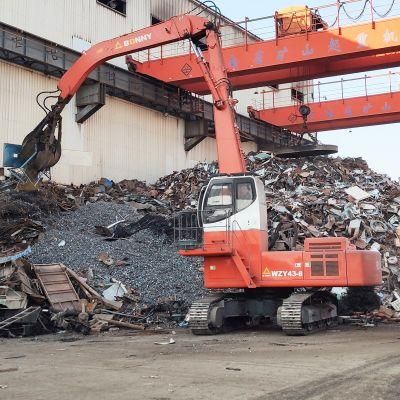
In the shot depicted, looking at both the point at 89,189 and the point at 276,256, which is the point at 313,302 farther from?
the point at 89,189

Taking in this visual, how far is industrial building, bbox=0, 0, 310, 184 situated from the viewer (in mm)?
19516

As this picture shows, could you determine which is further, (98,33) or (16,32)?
(98,33)

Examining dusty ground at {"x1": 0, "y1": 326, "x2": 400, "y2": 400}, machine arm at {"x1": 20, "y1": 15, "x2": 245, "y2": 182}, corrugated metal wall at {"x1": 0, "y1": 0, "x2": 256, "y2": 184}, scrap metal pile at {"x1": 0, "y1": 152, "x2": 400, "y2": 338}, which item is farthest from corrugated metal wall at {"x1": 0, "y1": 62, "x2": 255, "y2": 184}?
dusty ground at {"x1": 0, "y1": 326, "x2": 400, "y2": 400}

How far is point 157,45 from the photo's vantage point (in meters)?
15.0

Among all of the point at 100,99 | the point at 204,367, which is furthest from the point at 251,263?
the point at 100,99

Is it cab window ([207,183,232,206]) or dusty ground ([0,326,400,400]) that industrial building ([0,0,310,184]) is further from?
dusty ground ([0,326,400,400])

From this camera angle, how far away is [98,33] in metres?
23.3

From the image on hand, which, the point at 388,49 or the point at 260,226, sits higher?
the point at 388,49

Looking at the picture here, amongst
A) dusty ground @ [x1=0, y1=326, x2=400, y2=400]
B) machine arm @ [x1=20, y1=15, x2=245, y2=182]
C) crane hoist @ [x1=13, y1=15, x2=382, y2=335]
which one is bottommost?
dusty ground @ [x1=0, y1=326, x2=400, y2=400]

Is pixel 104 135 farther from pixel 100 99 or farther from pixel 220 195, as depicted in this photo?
pixel 220 195

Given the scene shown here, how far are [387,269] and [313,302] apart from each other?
4684 mm

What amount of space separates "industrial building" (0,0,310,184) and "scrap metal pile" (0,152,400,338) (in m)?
1.32

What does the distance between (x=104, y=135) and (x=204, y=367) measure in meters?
17.1

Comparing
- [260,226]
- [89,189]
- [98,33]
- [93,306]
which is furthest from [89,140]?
[260,226]
